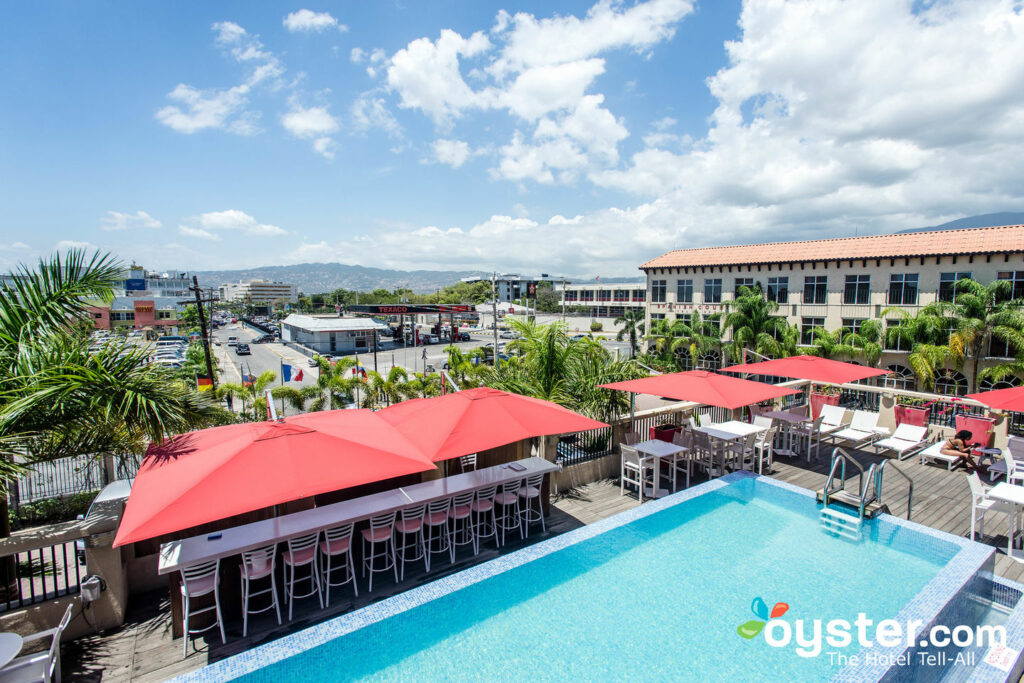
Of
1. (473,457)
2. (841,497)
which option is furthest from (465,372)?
(841,497)

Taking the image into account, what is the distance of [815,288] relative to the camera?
98.7ft

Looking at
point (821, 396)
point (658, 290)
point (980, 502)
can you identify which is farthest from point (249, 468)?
point (658, 290)

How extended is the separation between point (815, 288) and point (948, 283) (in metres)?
6.26

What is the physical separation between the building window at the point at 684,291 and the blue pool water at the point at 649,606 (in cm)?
3080

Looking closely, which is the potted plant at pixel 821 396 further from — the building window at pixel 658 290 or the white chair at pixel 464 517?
the building window at pixel 658 290

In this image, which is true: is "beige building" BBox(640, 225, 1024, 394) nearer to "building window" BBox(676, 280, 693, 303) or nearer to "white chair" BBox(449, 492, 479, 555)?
"building window" BBox(676, 280, 693, 303)

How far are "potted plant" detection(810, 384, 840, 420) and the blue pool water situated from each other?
6055 mm

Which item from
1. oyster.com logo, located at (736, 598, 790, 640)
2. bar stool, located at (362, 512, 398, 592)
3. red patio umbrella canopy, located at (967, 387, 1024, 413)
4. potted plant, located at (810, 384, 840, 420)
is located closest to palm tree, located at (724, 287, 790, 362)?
potted plant, located at (810, 384, 840, 420)

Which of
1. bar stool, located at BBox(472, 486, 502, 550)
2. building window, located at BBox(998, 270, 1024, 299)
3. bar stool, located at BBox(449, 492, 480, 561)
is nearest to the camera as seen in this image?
bar stool, located at BBox(449, 492, 480, 561)

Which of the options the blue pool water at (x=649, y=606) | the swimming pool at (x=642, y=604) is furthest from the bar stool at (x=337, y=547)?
the blue pool water at (x=649, y=606)

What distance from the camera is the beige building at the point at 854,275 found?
78.6ft

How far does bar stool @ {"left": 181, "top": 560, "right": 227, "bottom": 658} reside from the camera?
483 centimetres

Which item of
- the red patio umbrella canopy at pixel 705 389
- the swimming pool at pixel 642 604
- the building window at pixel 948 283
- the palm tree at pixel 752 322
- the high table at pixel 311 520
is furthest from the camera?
the palm tree at pixel 752 322

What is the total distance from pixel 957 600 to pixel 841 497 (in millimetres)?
2707
